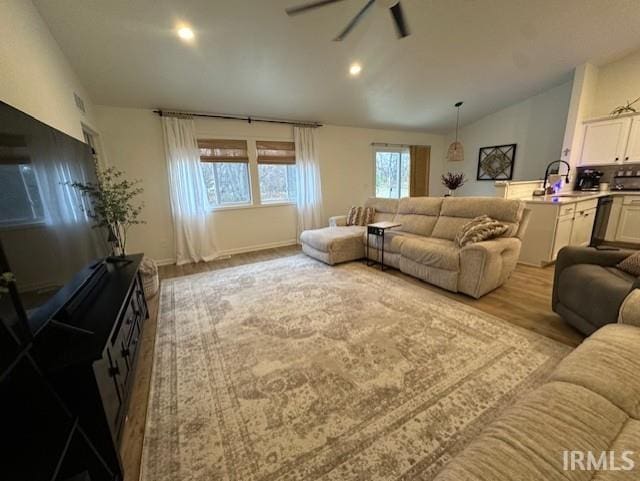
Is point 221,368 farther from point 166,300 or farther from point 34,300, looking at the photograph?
point 166,300

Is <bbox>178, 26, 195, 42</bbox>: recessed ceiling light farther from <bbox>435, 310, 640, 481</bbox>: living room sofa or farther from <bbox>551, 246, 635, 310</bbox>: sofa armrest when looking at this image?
<bbox>551, 246, 635, 310</bbox>: sofa armrest

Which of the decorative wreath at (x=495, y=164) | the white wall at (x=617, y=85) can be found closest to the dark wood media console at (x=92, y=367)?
the white wall at (x=617, y=85)

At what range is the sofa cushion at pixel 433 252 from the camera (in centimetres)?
280

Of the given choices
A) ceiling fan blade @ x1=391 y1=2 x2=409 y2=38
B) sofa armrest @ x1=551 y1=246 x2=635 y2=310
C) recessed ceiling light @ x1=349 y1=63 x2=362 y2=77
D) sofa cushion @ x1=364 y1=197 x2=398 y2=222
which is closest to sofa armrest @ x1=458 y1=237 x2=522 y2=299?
sofa armrest @ x1=551 y1=246 x2=635 y2=310

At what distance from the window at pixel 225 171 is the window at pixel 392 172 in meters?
3.23

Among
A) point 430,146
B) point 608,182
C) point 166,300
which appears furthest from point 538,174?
point 166,300

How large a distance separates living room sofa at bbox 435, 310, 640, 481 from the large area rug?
502 millimetres

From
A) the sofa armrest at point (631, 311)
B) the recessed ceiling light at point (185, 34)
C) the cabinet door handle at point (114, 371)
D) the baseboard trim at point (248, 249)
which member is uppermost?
the recessed ceiling light at point (185, 34)

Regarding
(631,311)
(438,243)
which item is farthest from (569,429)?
(438,243)

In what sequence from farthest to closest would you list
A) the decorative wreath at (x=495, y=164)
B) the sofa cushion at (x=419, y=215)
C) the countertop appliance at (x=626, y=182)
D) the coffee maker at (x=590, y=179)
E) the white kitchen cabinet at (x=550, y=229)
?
1. the decorative wreath at (x=495, y=164)
2. the coffee maker at (x=590, y=179)
3. the countertop appliance at (x=626, y=182)
4. the sofa cushion at (x=419, y=215)
5. the white kitchen cabinet at (x=550, y=229)

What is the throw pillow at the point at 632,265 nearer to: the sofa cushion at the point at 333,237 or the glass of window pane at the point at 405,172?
the sofa cushion at the point at 333,237

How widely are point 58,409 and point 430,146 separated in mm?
7796

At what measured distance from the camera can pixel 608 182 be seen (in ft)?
14.8

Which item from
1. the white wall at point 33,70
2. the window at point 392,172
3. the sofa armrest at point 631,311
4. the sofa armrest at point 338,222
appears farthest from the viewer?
the window at point 392,172
